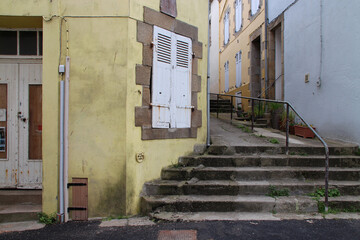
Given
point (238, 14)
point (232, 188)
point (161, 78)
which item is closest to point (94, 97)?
point (161, 78)

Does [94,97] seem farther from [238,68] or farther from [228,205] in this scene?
[238,68]

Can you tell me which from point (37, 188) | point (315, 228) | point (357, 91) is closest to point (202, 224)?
point (315, 228)

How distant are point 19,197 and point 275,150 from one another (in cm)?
445

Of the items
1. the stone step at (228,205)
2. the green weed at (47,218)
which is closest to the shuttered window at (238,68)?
the stone step at (228,205)

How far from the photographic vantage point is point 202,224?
3.48m

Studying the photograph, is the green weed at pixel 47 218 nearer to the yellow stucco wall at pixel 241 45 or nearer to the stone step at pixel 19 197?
the stone step at pixel 19 197

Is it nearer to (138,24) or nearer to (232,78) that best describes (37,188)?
(138,24)

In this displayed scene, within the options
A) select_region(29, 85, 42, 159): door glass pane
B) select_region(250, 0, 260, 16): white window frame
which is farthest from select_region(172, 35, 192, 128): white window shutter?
select_region(250, 0, 260, 16): white window frame

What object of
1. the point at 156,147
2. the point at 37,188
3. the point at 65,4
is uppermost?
the point at 65,4

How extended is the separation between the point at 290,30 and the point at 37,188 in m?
7.41

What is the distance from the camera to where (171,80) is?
441 centimetres

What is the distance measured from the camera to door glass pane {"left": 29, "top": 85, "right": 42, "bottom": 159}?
14.3 feet

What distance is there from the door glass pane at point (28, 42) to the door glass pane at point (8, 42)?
11cm

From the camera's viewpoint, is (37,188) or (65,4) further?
(37,188)
